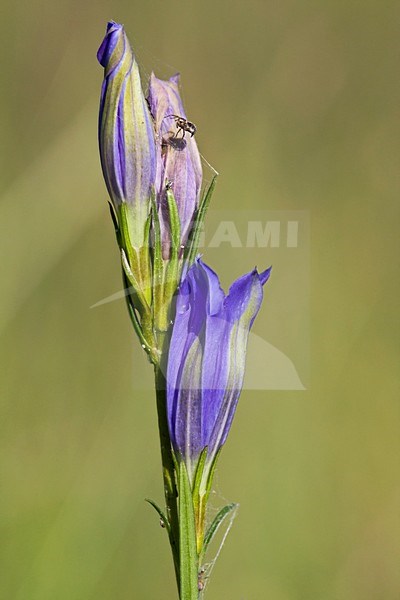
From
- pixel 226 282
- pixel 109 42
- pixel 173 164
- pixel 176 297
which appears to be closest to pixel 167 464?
pixel 176 297

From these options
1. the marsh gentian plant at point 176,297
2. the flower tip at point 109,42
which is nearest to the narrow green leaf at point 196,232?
the marsh gentian plant at point 176,297

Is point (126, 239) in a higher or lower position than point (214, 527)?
higher

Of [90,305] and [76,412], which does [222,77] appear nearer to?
[90,305]

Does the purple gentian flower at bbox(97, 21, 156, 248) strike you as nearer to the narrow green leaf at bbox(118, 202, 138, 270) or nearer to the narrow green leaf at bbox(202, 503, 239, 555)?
the narrow green leaf at bbox(118, 202, 138, 270)

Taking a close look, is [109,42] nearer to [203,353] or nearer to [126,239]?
[126,239]

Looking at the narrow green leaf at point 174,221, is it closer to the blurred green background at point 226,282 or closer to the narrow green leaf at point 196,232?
the narrow green leaf at point 196,232

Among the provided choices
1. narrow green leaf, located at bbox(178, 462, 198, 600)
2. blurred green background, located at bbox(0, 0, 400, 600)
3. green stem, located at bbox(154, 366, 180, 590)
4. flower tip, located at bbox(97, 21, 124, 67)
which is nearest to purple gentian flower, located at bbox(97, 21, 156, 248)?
flower tip, located at bbox(97, 21, 124, 67)

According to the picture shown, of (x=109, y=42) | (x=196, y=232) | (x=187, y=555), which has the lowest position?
(x=187, y=555)
